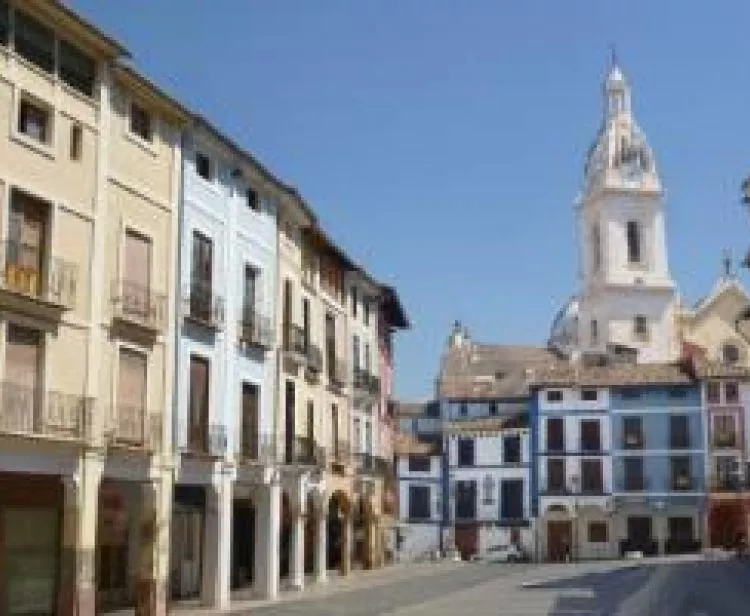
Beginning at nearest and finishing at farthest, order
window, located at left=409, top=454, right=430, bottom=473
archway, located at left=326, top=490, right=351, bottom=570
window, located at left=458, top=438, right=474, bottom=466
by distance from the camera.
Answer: archway, located at left=326, top=490, right=351, bottom=570, window, located at left=458, top=438, right=474, bottom=466, window, located at left=409, top=454, right=430, bottom=473

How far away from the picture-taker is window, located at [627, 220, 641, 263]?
322 feet

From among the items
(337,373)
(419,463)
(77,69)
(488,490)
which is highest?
(77,69)

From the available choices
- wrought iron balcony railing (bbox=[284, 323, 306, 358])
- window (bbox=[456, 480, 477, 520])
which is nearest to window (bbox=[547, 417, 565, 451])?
window (bbox=[456, 480, 477, 520])

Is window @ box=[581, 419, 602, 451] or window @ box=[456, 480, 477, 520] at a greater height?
window @ box=[581, 419, 602, 451]

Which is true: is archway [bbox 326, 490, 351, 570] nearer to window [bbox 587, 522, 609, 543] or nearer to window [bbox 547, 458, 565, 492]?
window [bbox 547, 458, 565, 492]

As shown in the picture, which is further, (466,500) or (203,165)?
(466,500)

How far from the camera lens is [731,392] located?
79.9 metres

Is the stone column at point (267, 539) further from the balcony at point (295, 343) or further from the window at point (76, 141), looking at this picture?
the window at point (76, 141)

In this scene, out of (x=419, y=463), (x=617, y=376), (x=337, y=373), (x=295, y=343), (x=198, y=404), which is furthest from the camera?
(x=419, y=463)

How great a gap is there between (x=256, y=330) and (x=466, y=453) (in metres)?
49.0

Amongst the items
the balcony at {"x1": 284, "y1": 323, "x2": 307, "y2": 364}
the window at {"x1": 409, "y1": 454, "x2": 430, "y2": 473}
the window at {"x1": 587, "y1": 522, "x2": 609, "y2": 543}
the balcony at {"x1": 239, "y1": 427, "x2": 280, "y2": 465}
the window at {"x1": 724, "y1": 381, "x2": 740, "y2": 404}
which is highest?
the window at {"x1": 724, "y1": 381, "x2": 740, "y2": 404}

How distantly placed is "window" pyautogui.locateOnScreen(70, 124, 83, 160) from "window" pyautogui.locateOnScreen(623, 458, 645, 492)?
5925 cm

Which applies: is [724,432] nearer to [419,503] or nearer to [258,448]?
[419,503]

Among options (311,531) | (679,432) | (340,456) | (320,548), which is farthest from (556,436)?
(320,548)
